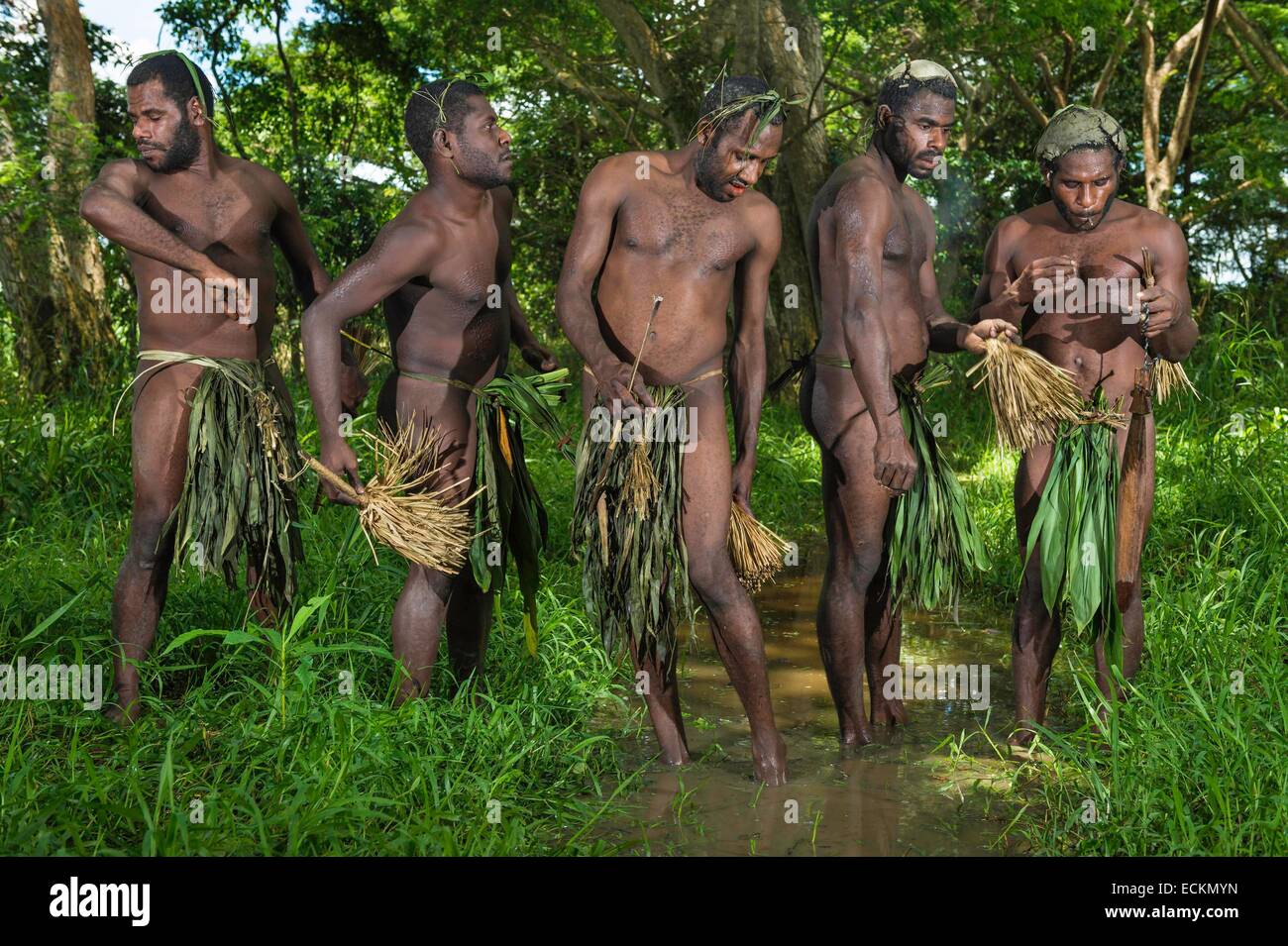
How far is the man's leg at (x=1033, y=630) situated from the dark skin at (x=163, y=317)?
2.50 meters

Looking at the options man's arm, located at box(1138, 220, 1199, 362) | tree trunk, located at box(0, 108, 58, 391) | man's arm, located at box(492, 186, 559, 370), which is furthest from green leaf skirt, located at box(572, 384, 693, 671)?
tree trunk, located at box(0, 108, 58, 391)

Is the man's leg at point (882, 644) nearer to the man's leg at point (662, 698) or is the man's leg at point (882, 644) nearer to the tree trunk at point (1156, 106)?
the man's leg at point (662, 698)

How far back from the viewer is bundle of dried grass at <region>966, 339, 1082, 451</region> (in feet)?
12.4

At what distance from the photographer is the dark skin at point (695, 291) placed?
370 cm

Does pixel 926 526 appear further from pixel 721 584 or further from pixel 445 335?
pixel 445 335

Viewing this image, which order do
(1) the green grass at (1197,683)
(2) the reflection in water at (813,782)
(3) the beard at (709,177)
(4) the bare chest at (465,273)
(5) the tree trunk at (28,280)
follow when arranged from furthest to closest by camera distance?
1. (5) the tree trunk at (28,280)
2. (4) the bare chest at (465,273)
3. (3) the beard at (709,177)
4. (2) the reflection in water at (813,782)
5. (1) the green grass at (1197,683)

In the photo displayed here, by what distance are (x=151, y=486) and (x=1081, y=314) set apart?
9.50 feet

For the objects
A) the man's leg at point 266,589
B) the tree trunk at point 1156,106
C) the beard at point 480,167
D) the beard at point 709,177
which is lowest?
the man's leg at point 266,589

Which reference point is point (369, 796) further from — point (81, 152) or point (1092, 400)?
point (81, 152)

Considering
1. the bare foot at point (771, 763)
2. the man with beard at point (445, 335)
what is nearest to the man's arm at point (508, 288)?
the man with beard at point (445, 335)

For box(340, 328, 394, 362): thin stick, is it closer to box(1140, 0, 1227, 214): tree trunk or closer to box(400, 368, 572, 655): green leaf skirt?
box(400, 368, 572, 655): green leaf skirt

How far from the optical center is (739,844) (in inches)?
130

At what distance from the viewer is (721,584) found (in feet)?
12.3
